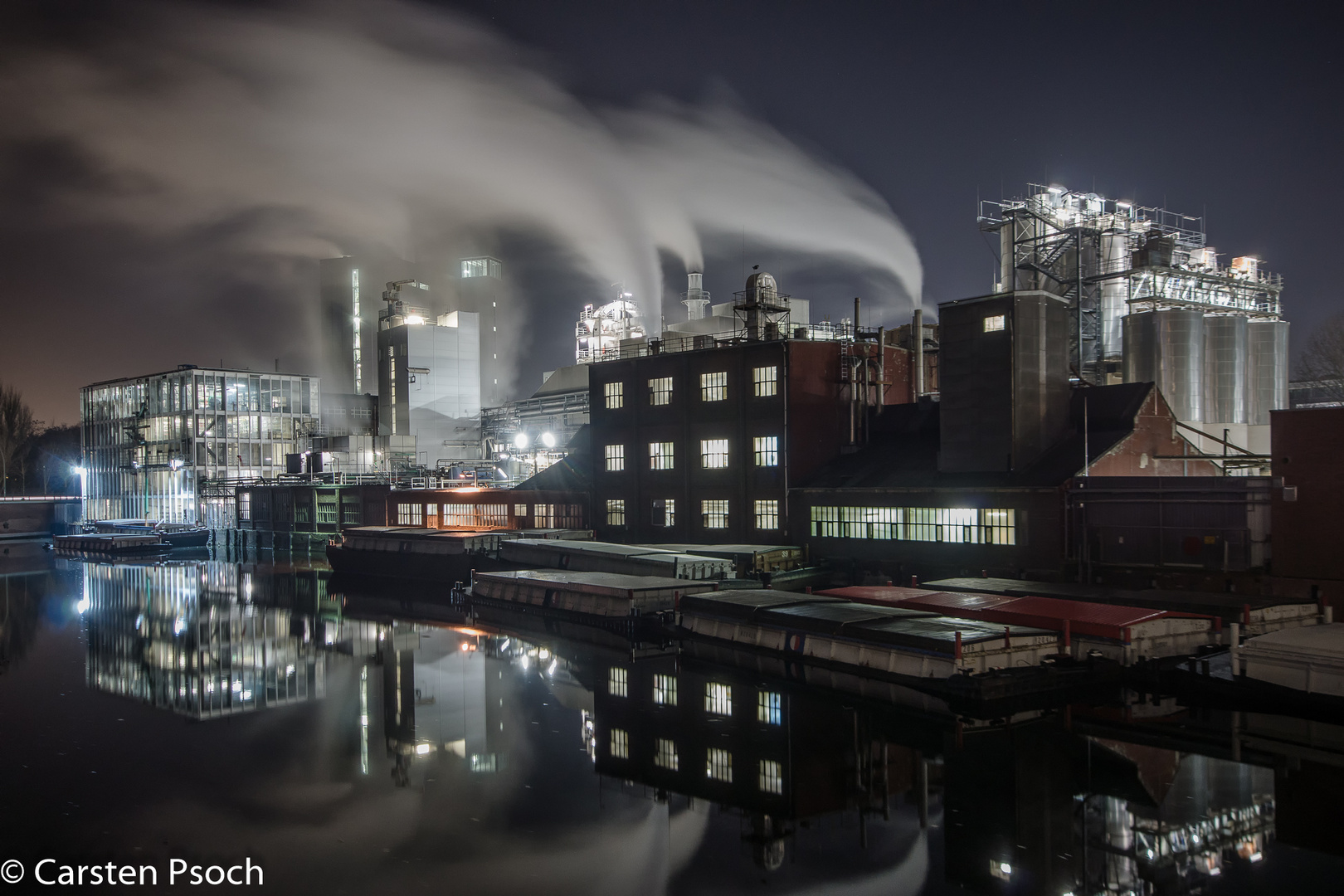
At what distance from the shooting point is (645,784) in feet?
55.7

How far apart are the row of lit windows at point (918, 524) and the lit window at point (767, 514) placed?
2130 millimetres

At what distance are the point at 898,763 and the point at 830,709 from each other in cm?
381

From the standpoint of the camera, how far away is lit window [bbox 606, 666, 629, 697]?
77.7ft

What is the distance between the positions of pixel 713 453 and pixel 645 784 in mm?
26449

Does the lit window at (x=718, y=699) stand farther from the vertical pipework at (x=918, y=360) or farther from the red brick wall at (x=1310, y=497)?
the vertical pipework at (x=918, y=360)

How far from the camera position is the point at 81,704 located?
2469 cm

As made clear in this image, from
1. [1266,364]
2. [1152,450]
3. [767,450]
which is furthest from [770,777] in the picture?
[1266,364]

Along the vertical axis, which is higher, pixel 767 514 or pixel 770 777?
pixel 767 514

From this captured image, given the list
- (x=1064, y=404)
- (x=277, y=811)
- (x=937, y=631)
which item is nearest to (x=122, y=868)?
(x=277, y=811)

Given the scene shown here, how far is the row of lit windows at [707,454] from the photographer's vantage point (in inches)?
1580

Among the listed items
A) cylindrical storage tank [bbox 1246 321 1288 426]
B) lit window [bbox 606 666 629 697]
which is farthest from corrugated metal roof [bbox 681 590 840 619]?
cylindrical storage tank [bbox 1246 321 1288 426]

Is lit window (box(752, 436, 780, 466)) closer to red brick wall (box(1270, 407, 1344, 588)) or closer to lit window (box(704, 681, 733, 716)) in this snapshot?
lit window (box(704, 681, 733, 716))

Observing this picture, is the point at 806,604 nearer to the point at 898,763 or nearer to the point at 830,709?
the point at 830,709

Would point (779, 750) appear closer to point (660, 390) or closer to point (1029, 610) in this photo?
point (1029, 610)
